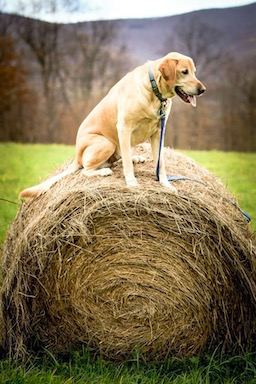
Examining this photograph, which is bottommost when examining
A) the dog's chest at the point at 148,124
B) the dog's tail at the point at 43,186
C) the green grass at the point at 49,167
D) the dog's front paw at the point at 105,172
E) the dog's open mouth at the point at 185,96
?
the green grass at the point at 49,167

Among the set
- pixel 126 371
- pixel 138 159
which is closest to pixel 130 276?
pixel 126 371

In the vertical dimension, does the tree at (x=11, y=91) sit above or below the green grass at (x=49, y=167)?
above

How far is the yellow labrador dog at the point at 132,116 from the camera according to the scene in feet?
10.4

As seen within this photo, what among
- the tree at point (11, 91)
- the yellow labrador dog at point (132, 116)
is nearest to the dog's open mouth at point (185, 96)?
the yellow labrador dog at point (132, 116)

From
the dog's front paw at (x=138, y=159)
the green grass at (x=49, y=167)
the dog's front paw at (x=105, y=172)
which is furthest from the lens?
the green grass at (x=49, y=167)

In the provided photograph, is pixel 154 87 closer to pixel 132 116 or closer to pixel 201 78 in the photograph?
pixel 132 116

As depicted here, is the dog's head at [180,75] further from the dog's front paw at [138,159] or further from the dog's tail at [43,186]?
the dog's tail at [43,186]

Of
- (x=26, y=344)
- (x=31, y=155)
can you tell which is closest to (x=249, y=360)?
(x=26, y=344)

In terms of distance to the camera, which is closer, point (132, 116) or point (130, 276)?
point (130, 276)

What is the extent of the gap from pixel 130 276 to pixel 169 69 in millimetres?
1290

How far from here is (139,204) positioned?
10.2 feet

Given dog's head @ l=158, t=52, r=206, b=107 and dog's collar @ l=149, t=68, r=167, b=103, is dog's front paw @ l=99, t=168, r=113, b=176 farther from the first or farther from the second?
dog's head @ l=158, t=52, r=206, b=107

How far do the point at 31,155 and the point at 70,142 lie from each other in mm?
831

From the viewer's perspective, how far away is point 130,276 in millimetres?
3195
